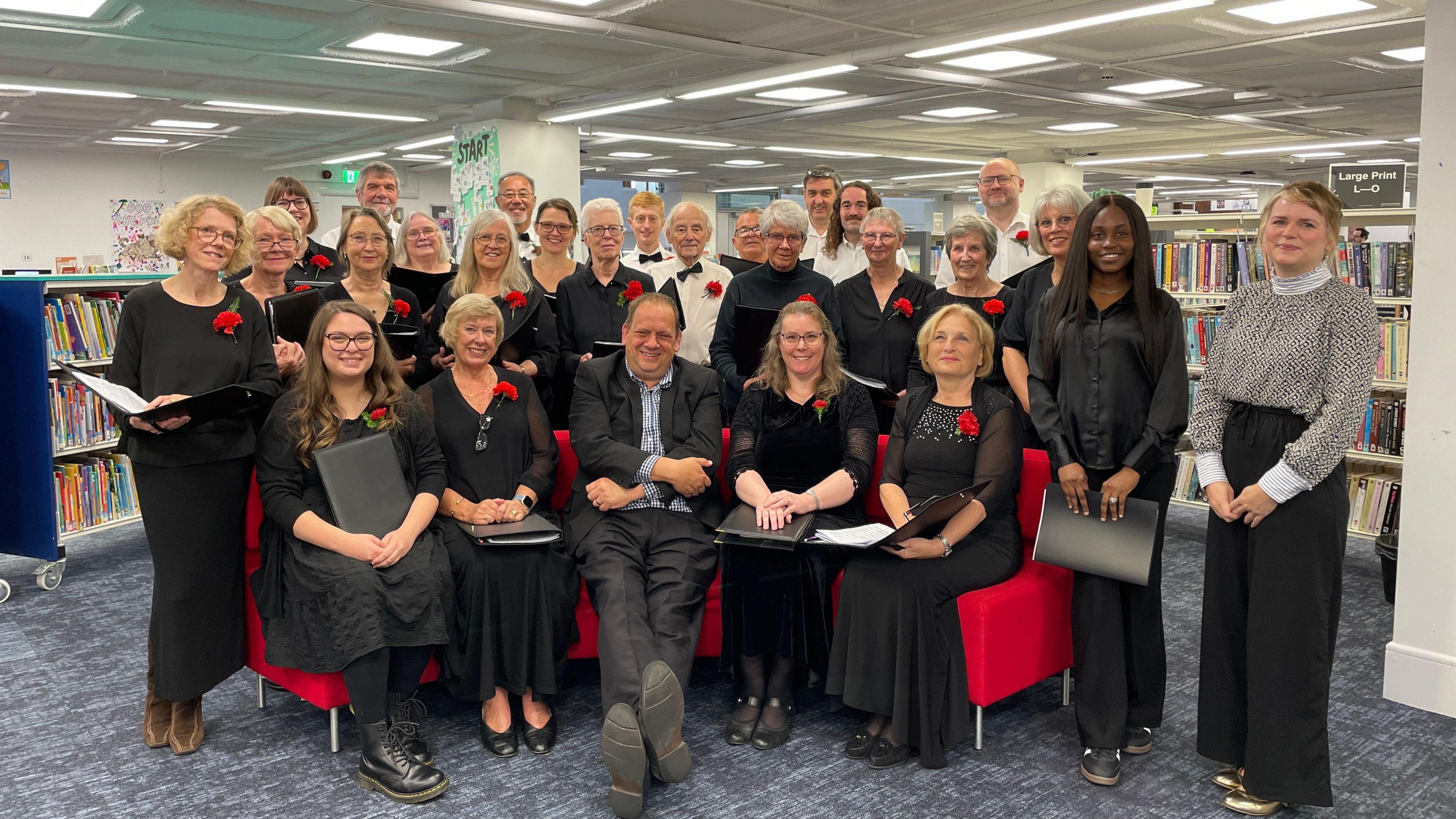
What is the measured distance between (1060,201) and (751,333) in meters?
1.24

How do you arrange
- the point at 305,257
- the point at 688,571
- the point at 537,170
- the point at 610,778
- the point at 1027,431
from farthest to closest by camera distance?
1. the point at 537,170
2. the point at 305,257
3. the point at 1027,431
4. the point at 688,571
5. the point at 610,778

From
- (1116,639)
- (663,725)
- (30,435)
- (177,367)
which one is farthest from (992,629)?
(30,435)

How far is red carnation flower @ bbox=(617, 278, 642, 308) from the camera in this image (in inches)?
164

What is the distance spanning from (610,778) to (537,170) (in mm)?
8796

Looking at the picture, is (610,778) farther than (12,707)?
No

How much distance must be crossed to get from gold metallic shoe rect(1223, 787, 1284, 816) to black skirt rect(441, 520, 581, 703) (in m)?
2.04

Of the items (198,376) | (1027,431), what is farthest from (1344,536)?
(198,376)

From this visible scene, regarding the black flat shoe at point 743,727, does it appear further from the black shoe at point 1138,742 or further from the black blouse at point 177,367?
the black blouse at point 177,367

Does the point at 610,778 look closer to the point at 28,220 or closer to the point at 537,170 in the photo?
the point at 537,170

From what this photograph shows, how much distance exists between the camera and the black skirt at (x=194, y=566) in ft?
10.2

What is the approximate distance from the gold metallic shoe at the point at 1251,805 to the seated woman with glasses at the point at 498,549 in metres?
2.02

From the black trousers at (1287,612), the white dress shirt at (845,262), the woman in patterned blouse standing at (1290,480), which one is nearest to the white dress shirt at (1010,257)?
the white dress shirt at (845,262)

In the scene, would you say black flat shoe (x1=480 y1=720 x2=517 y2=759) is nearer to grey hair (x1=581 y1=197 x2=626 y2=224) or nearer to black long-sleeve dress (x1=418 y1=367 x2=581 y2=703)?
black long-sleeve dress (x1=418 y1=367 x2=581 y2=703)

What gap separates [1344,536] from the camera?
107 inches
